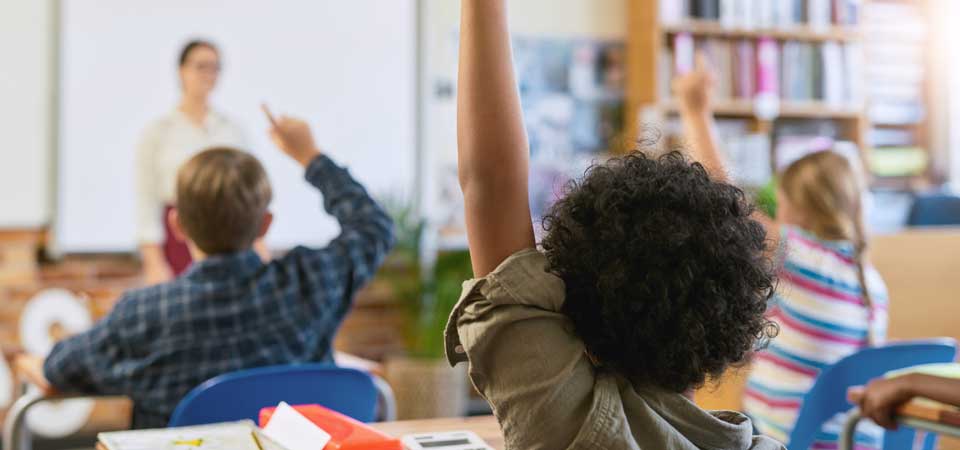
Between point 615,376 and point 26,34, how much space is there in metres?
3.42

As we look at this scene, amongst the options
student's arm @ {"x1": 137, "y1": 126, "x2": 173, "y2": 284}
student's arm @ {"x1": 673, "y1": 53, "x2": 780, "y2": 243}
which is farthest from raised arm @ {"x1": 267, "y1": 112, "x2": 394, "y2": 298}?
student's arm @ {"x1": 137, "y1": 126, "x2": 173, "y2": 284}

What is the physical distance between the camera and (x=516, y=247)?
34.3 inches

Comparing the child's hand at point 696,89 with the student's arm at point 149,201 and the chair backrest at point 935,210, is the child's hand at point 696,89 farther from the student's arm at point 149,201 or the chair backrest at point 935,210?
the chair backrest at point 935,210

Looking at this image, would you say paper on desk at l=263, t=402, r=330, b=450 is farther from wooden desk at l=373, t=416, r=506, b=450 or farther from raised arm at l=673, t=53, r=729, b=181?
raised arm at l=673, t=53, r=729, b=181

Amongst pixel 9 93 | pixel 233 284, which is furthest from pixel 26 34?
pixel 233 284

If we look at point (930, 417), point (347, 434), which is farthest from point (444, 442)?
point (930, 417)

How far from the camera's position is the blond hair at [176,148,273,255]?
6.32 ft

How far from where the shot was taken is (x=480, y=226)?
865 millimetres

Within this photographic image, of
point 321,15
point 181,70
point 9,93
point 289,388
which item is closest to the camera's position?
point 289,388

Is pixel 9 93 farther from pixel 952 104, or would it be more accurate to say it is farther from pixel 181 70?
pixel 952 104

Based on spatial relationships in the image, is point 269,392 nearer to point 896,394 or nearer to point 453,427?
point 453,427

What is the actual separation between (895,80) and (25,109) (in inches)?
167

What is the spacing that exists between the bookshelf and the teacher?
6.42 ft

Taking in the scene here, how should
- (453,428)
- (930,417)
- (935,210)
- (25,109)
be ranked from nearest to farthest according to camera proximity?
1. (453,428)
2. (930,417)
3. (25,109)
4. (935,210)
